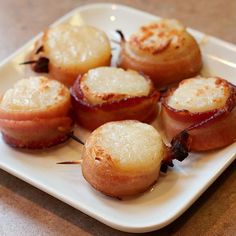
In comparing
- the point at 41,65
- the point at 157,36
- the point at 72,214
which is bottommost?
the point at 72,214

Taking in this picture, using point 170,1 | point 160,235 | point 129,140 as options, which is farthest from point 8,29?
point 160,235

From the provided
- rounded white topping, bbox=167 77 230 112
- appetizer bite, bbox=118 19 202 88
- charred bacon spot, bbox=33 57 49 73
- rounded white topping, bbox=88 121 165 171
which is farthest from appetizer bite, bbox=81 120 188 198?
charred bacon spot, bbox=33 57 49 73

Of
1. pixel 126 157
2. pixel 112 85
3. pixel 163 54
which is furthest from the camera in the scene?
pixel 163 54

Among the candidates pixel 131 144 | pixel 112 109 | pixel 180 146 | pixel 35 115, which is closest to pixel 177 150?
pixel 180 146

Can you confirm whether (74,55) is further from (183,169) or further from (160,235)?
(160,235)

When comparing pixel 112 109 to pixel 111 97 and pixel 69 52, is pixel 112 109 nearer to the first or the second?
pixel 111 97
